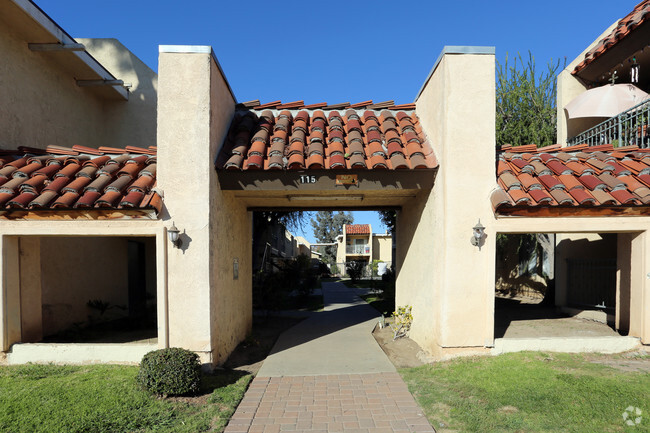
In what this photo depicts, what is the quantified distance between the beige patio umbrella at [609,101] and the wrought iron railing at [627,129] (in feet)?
1.00

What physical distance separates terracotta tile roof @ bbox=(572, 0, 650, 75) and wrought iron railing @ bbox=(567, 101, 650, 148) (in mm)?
1964

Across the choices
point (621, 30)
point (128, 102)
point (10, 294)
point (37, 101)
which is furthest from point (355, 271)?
point (10, 294)

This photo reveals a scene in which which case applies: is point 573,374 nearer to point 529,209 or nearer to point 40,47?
point 529,209

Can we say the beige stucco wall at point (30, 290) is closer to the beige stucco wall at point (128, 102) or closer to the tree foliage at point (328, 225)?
the beige stucco wall at point (128, 102)

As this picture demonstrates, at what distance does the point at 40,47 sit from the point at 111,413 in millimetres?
8878

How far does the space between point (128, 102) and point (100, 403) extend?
10283 mm

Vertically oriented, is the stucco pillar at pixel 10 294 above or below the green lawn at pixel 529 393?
above

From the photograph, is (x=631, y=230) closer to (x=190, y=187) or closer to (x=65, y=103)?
(x=190, y=187)

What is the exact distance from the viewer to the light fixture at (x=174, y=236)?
6.09 m

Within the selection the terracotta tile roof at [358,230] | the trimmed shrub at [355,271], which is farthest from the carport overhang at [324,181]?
the terracotta tile roof at [358,230]

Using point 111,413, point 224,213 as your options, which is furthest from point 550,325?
point 111,413

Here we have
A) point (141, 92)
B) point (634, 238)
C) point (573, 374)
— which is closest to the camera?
point (573, 374)

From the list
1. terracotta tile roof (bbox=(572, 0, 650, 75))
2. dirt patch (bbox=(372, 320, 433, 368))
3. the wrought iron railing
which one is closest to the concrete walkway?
dirt patch (bbox=(372, 320, 433, 368))

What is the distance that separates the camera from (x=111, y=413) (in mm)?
4605
